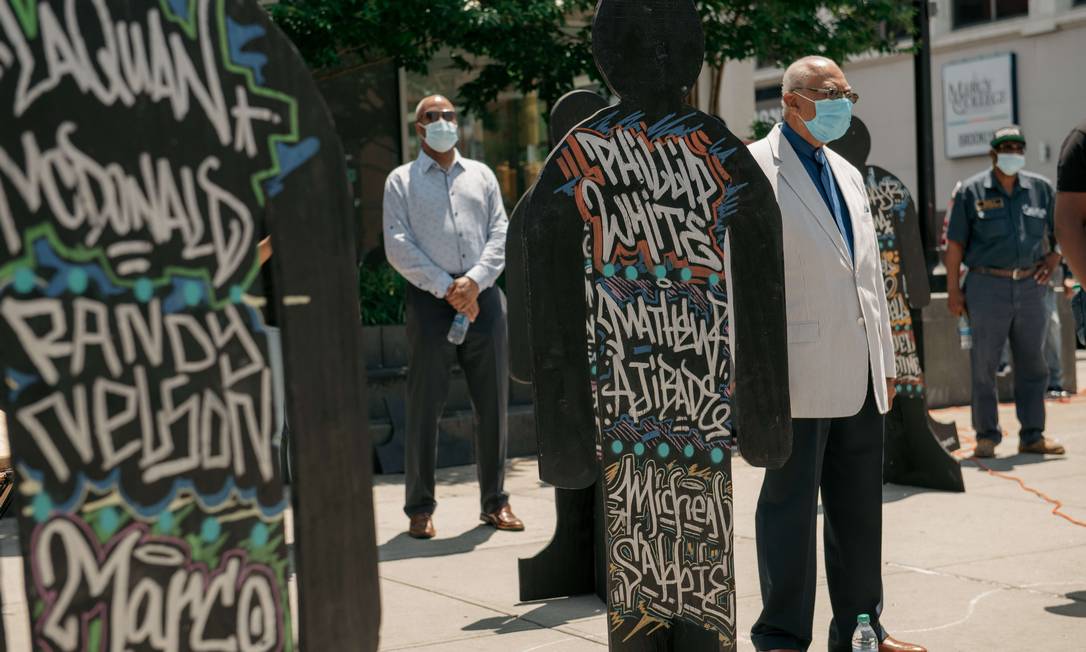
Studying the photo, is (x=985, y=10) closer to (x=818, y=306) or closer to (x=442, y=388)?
(x=442, y=388)

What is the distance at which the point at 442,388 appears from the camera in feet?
24.4

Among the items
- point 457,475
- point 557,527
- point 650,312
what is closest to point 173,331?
point 650,312

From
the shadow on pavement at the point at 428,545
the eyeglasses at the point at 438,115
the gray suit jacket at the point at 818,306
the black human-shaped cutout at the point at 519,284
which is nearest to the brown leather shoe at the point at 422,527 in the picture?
the shadow on pavement at the point at 428,545

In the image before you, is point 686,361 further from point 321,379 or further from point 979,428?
point 979,428

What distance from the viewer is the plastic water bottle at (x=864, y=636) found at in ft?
15.3

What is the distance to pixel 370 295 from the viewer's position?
443 inches

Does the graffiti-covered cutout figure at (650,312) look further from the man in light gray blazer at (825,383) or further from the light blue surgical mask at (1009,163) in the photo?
the light blue surgical mask at (1009,163)

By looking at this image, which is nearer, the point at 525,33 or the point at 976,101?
the point at 525,33

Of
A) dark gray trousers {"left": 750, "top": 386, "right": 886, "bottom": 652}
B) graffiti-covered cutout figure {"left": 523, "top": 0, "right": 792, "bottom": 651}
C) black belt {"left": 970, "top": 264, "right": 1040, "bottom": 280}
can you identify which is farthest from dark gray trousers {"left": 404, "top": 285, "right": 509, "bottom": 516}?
black belt {"left": 970, "top": 264, "right": 1040, "bottom": 280}

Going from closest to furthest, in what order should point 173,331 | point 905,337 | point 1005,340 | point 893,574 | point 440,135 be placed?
1. point 173,331
2. point 893,574
3. point 440,135
4. point 905,337
5. point 1005,340

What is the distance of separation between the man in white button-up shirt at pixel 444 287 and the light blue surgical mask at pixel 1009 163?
11.9ft

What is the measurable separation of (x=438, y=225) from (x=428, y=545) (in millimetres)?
1634

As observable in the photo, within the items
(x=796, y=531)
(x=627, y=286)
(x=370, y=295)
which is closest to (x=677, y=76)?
(x=627, y=286)

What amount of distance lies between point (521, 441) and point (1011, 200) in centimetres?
370
